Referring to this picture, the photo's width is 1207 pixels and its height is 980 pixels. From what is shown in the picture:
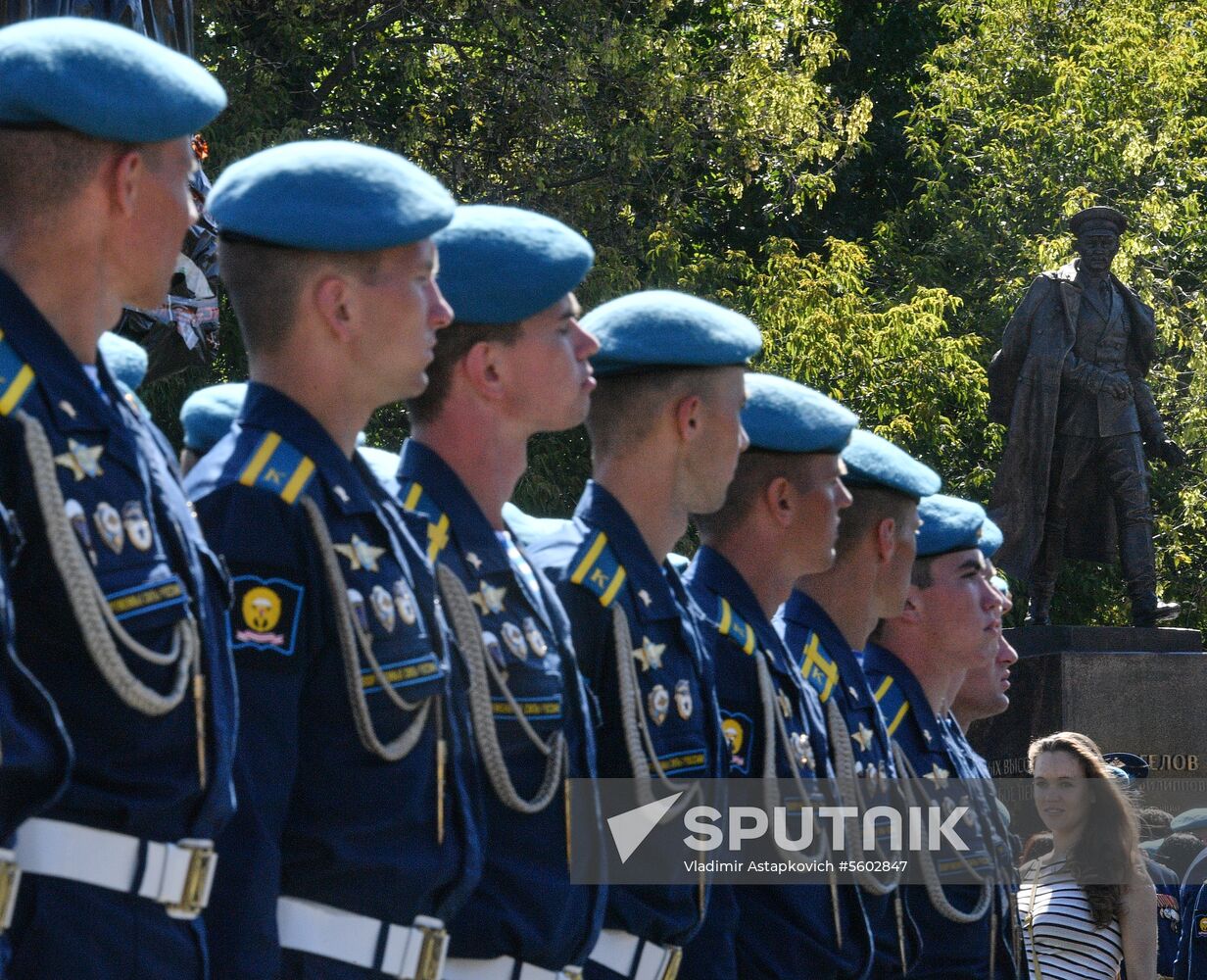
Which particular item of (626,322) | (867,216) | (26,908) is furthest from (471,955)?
(867,216)

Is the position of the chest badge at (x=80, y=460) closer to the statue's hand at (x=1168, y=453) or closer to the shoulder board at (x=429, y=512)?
the shoulder board at (x=429, y=512)

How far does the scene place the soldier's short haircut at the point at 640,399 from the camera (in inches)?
150

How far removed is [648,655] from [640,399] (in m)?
0.50

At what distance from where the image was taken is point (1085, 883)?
20.4ft

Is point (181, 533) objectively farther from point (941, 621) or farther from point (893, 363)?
point (893, 363)

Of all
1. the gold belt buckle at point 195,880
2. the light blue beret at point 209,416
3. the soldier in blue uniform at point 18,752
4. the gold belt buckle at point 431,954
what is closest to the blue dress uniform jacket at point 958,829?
the light blue beret at point 209,416

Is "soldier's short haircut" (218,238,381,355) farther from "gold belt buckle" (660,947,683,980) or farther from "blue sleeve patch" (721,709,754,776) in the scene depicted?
"blue sleeve patch" (721,709,754,776)

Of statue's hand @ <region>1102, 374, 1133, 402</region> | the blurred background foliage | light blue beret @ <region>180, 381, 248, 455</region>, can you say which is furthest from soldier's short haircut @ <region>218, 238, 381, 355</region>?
statue's hand @ <region>1102, 374, 1133, 402</region>

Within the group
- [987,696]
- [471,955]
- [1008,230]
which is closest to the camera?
[471,955]

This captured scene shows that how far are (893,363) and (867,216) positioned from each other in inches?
268

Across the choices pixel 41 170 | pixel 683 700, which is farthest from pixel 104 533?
pixel 683 700

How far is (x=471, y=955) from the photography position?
299 centimetres

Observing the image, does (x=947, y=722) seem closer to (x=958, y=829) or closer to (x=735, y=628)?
(x=958, y=829)

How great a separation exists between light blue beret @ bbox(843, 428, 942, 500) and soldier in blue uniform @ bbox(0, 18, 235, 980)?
2.46 meters
